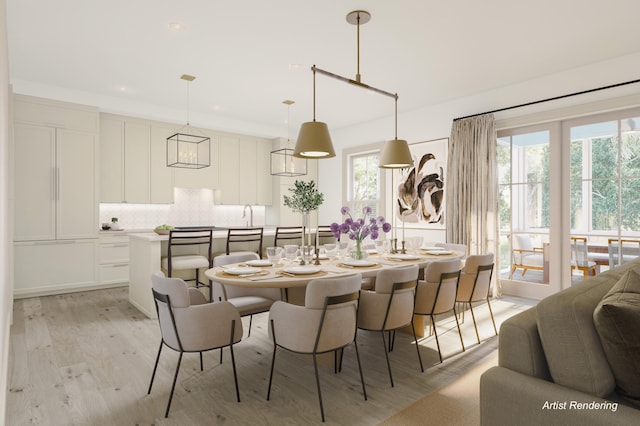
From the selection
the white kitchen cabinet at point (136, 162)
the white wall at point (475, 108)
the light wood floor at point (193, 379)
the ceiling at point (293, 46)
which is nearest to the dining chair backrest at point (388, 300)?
the light wood floor at point (193, 379)

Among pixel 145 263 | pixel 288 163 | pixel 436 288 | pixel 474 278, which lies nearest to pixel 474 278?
pixel 474 278

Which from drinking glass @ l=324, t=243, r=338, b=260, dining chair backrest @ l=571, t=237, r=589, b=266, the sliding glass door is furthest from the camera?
the sliding glass door

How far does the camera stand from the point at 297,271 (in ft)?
8.14

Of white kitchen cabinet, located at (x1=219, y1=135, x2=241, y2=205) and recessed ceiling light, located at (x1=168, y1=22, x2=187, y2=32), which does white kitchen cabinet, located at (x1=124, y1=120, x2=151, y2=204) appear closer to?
white kitchen cabinet, located at (x1=219, y1=135, x2=241, y2=205)

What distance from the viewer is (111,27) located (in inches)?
133

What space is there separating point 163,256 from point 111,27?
2.40 m

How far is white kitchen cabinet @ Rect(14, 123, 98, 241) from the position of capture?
4727mm

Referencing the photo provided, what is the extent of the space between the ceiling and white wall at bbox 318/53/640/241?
15cm

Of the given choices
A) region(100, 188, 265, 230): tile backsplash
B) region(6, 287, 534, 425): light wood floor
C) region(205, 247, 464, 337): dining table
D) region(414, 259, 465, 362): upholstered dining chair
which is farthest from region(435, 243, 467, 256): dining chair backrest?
region(100, 188, 265, 230): tile backsplash

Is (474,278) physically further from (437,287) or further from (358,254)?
(358,254)

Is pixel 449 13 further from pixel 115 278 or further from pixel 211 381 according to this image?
pixel 115 278

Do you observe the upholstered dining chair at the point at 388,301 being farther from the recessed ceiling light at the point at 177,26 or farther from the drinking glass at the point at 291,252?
the recessed ceiling light at the point at 177,26

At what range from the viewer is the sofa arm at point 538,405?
105 centimetres

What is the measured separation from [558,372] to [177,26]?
3717mm
